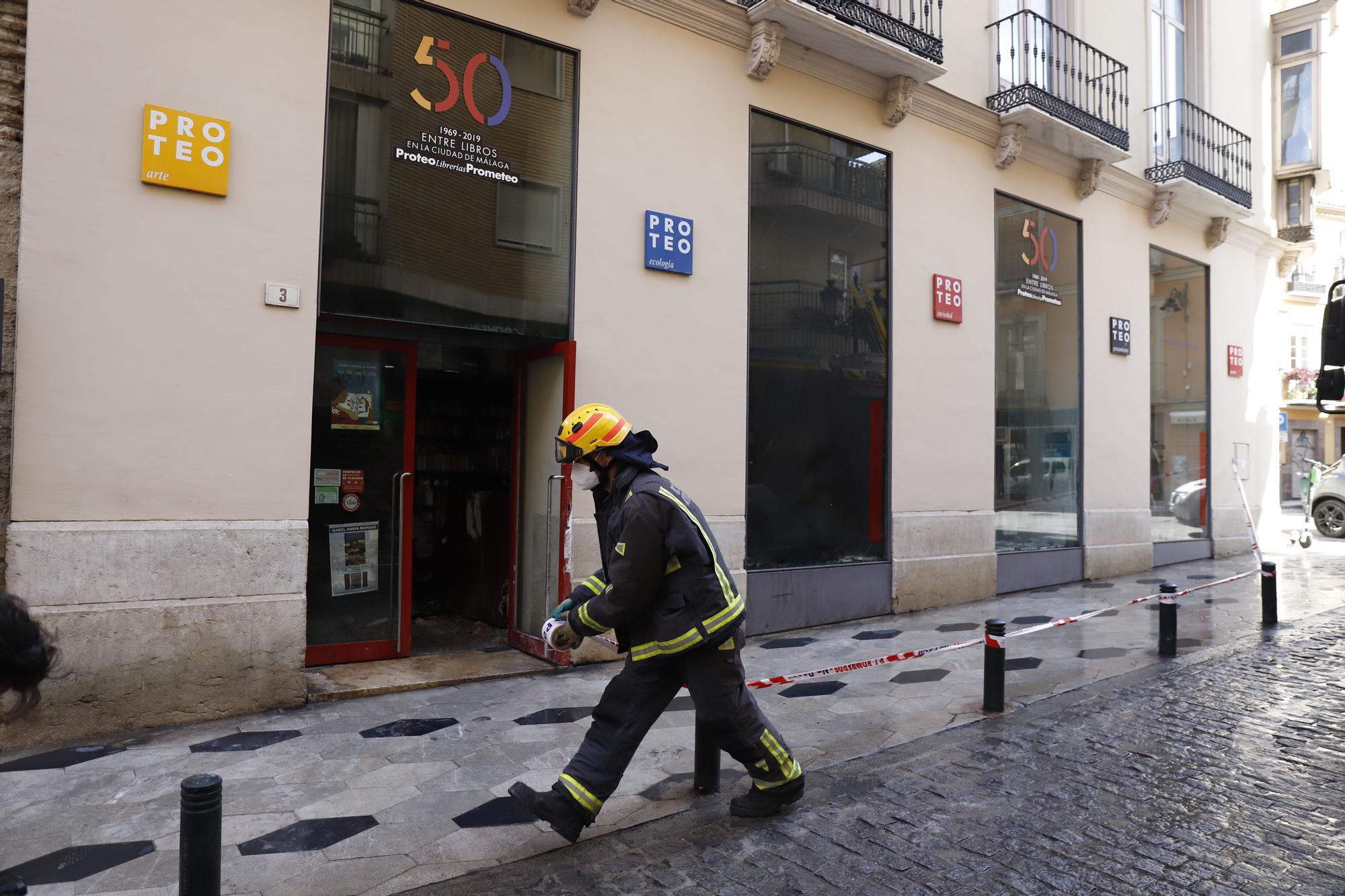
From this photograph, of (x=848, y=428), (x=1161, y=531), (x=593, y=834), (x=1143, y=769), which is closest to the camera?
(x=593, y=834)

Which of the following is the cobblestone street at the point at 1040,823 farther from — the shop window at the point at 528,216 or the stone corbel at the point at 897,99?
the stone corbel at the point at 897,99

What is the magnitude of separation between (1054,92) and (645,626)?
1016 centimetres

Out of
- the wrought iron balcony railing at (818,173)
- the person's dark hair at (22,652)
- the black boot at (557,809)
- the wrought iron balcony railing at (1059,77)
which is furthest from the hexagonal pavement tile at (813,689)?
the wrought iron balcony railing at (1059,77)

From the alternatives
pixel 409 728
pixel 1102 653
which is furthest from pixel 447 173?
pixel 1102 653

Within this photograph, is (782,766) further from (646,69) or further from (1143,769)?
(646,69)

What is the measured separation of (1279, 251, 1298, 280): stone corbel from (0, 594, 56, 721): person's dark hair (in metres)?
18.8

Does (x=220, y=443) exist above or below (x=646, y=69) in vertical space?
below

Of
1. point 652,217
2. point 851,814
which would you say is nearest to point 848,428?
point 652,217

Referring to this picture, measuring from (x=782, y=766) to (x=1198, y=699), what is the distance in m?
3.72

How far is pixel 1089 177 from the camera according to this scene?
11344 mm

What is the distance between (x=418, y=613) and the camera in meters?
8.31

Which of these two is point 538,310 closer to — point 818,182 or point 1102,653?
point 818,182

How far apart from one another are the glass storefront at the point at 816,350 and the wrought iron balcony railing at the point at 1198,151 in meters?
5.77

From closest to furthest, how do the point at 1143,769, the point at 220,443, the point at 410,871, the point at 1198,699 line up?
the point at 410,871 → the point at 1143,769 → the point at 220,443 → the point at 1198,699
